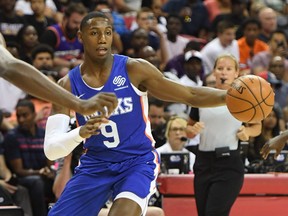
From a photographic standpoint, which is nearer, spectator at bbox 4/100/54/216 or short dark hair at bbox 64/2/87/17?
A: spectator at bbox 4/100/54/216

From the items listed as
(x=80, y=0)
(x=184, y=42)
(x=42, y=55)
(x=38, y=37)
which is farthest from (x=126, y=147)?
(x=80, y=0)

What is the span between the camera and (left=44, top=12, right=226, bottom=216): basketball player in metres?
5.84

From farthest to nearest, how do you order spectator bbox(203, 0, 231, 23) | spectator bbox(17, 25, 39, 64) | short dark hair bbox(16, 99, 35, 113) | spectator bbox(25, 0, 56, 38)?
spectator bbox(203, 0, 231, 23), spectator bbox(25, 0, 56, 38), spectator bbox(17, 25, 39, 64), short dark hair bbox(16, 99, 35, 113)

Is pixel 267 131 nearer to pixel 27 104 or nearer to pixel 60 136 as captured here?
pixel 27 104

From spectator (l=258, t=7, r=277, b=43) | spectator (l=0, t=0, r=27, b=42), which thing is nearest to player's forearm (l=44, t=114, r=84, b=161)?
spectator (l=0, t=0, r=27, b=42)

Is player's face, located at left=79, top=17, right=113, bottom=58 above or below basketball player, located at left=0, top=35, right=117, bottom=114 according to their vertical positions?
above

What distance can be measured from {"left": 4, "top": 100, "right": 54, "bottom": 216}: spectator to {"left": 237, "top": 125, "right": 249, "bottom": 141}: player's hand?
8.75 feet

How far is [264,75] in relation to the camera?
1149cm

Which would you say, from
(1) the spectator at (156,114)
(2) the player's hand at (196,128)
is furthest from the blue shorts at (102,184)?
(1) the spectator at (156,114)

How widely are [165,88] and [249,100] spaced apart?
669mm

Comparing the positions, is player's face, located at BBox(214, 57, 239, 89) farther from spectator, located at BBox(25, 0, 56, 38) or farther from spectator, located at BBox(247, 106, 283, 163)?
spectator, located at BBox(25, 0, 56, 38)

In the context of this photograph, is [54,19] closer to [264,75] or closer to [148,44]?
[148,44]

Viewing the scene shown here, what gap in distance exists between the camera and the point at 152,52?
456 inches

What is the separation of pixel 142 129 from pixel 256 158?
355 centimetres
